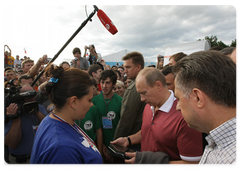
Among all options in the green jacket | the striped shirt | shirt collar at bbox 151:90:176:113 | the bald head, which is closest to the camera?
the striped shirt

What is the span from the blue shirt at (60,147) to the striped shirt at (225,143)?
761 mm

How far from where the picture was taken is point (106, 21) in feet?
5.38

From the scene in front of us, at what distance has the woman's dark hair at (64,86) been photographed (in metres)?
1.09

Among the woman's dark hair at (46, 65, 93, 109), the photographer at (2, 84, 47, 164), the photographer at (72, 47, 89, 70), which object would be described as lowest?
the photographer at (2, 84, 47, 164)

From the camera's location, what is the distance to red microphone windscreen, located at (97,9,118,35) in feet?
5.24

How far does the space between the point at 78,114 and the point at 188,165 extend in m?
0.98

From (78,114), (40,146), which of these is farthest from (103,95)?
(40,146)

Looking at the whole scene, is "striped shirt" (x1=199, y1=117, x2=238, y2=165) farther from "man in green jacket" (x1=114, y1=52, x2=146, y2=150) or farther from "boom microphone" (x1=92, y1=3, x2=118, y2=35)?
"boom microphone" (x1=92, y1=3, x2=118, y2=35)

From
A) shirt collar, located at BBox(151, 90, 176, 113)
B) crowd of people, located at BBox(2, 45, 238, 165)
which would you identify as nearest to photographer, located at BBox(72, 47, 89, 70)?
crowd of people, located at BBox(2, 45, 238, 165)

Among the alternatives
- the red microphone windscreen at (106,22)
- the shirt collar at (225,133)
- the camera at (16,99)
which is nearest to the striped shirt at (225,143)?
the shirt collar at (225,133)

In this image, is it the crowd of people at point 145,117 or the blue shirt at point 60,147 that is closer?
the crowd of people at point 145,117

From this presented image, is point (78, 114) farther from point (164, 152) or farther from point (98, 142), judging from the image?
point (98, 142)

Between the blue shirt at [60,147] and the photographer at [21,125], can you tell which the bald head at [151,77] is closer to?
the blue shirt at [60,147]

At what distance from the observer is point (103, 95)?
2365mm
